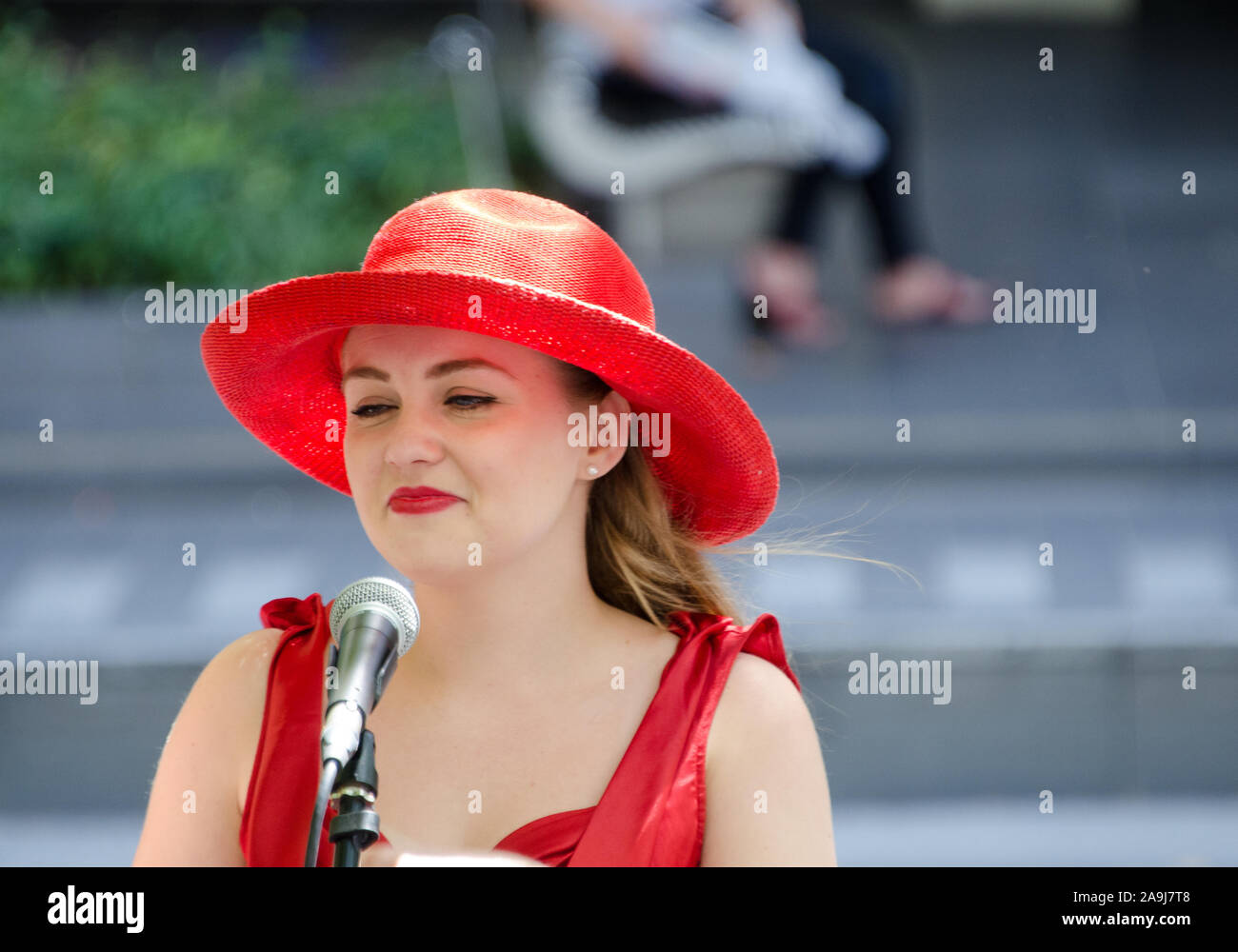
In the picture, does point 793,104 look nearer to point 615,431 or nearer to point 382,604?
point 615,431

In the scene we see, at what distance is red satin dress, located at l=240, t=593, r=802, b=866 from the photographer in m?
1.57

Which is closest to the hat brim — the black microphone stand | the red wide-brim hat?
the red wide-brim hat

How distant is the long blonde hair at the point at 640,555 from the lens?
182 centimetres

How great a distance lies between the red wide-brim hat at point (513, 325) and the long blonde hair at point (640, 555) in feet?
0.15

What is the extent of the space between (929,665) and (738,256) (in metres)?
2.95

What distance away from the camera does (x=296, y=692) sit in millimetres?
1703

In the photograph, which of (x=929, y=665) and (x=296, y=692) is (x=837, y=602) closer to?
(x=929, y=665)

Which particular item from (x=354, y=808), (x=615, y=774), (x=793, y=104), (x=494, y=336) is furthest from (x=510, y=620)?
(x=793, y=104)

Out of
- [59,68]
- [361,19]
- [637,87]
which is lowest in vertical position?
[637,87]

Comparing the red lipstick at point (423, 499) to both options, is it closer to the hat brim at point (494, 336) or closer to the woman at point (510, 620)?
the woman at point (510, 620)

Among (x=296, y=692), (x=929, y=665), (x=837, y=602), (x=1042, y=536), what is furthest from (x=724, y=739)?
(x=1042, y=536)

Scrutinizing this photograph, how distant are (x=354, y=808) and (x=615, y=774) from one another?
47 centimetres

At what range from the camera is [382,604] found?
1.32m

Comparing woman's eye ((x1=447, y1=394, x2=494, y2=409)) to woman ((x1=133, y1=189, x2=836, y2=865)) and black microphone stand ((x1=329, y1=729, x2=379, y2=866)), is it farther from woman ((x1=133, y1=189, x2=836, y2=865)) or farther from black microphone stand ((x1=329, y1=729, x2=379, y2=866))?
black microphone stand ((x1=329, y1=729, x2=379, y2=866))
